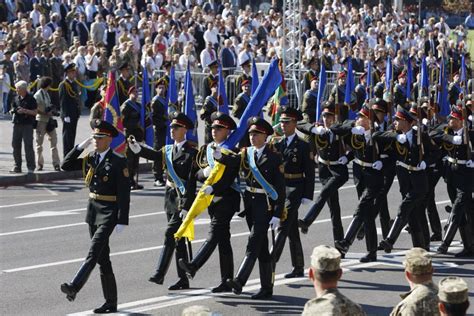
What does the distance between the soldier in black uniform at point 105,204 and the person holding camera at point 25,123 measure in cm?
936

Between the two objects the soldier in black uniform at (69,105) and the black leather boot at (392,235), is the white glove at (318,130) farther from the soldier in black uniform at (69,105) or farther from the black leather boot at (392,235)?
the soldier in black uniform at (69,105)

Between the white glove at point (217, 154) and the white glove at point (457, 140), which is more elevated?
the white glove at point (217, 154)

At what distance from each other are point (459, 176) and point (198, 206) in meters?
4.31

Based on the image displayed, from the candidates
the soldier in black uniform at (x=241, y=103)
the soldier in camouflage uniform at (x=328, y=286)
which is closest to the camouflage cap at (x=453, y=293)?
the soldier in camouflage uniform at (x=328, y=286)

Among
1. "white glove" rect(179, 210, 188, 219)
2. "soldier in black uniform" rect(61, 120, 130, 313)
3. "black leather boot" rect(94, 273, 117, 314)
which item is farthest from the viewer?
"white glove" rect(179, 210, 188, 219)

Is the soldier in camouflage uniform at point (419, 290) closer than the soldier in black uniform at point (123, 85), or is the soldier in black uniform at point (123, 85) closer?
the soldier in camouflage uniform at point (419, 290)

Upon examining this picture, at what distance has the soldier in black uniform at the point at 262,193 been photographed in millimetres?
12703

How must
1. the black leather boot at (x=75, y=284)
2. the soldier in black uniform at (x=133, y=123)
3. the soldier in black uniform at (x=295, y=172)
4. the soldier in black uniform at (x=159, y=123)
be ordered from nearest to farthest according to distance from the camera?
the black leather boot at (x=75, y=284)
the soldier in black uniform at (x=295, y=172)
the soldier in black uniform at (x=133, y=123)
the soldier in black uniform at (x=159, y=123)

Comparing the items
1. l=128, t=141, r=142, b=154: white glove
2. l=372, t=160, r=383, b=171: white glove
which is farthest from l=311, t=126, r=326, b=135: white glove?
l=128, t=141, r=142, b=154: white glove

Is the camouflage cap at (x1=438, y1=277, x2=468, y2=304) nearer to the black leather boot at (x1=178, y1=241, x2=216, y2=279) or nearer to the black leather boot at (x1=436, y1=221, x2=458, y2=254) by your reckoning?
the black leather boot at (x1=178, y1=241, x2=216, y2=279)

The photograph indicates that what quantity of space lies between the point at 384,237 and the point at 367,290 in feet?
8.93

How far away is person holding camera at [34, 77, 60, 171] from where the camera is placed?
71.8 feet

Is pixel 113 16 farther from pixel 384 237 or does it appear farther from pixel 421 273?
pixel 421 273

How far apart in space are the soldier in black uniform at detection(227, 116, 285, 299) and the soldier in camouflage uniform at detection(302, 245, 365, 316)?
5336mm
